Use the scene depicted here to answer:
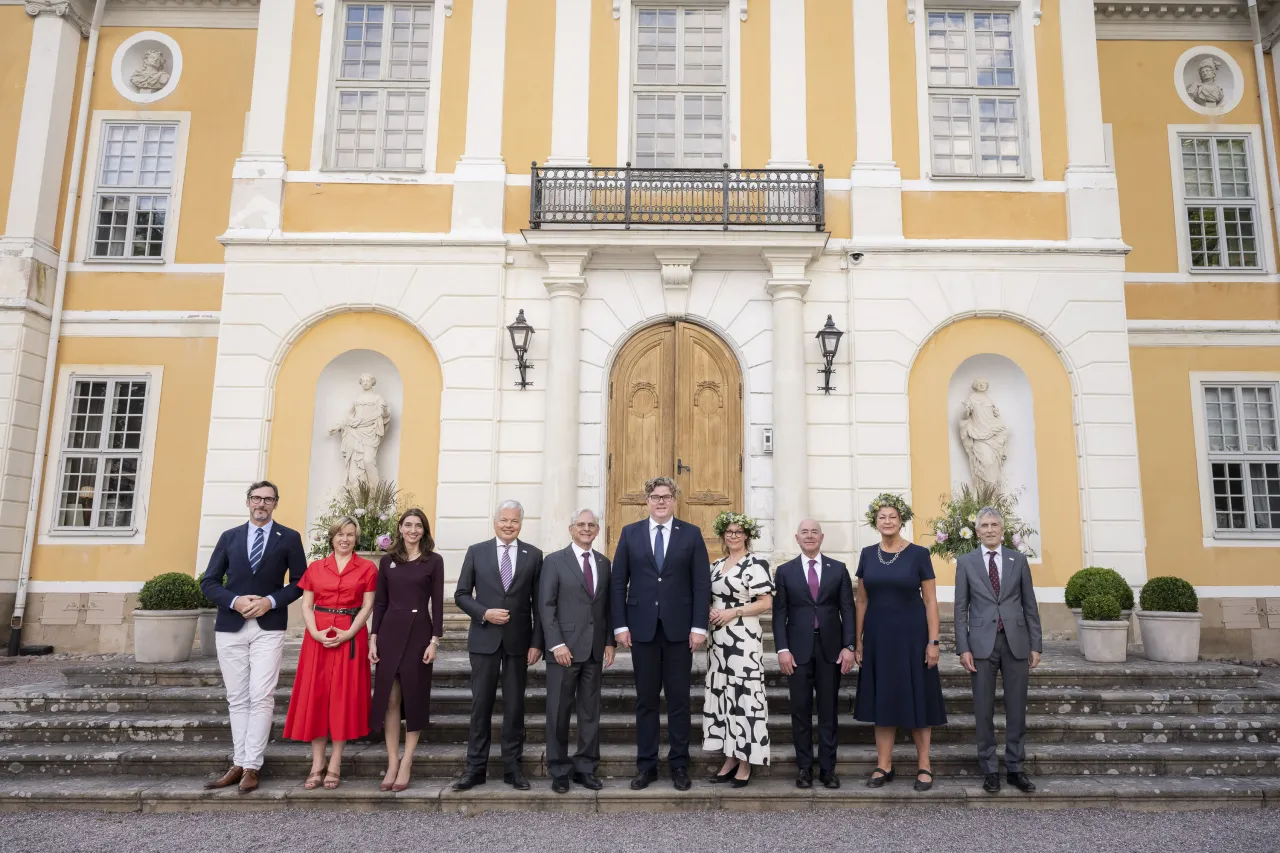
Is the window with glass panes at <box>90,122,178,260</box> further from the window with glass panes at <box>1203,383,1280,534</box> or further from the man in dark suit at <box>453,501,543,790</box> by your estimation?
the window with glass panes at <box>1203,383,1280,534</box>

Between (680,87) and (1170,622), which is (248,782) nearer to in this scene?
(1170,622)

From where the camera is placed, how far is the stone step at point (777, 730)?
20.4ft

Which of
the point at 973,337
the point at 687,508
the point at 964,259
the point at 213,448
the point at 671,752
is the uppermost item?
the point at 964,259

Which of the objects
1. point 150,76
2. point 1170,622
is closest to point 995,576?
point 1170,622

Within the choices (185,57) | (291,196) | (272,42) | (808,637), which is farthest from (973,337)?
(185,57)

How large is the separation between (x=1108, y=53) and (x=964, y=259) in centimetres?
528

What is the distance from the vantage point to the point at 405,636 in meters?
5.51

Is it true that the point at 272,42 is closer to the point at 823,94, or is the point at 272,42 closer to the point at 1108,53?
the point at 823,94

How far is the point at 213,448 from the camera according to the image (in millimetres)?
9656

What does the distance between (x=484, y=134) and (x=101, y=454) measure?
6.84 meters

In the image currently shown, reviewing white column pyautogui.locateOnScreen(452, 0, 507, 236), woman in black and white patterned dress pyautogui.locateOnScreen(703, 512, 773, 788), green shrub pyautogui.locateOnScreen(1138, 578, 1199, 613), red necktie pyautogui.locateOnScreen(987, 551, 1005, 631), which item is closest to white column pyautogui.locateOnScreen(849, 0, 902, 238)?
white column pyautogui.locateOnScreen(452, 0, 507, 236)

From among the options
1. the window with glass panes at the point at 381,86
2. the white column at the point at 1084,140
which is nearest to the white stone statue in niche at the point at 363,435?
the window with glass panes at the point at 381,86

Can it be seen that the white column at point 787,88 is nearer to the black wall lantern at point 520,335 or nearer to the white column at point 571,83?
the white column at point 571,83

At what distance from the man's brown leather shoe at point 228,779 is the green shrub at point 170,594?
2.60 metres
